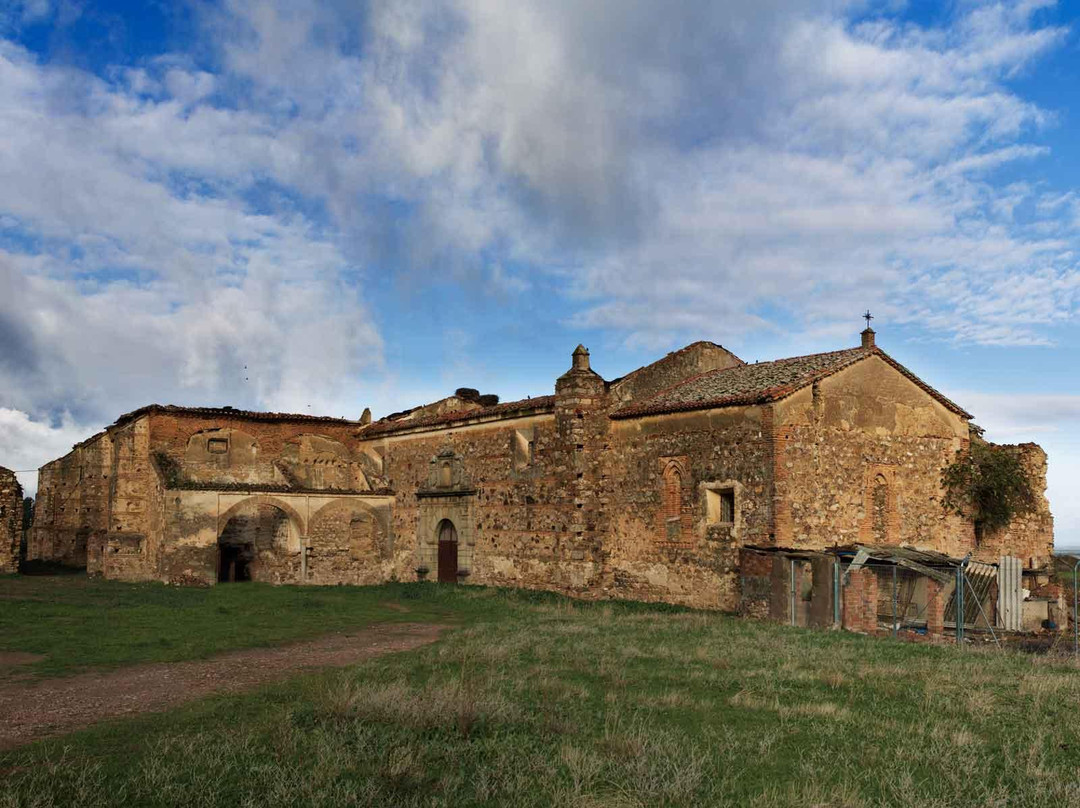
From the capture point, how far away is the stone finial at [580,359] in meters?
22.9

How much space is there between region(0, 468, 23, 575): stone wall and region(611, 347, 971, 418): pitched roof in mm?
18829

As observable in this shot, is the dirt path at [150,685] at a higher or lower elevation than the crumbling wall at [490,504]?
lower

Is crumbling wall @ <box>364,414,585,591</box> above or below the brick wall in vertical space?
above

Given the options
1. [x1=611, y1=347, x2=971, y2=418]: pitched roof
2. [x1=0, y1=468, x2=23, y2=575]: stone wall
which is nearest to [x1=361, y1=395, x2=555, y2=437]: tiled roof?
[x1=611, y1=347, x2=971, y2=418]: pitched roof

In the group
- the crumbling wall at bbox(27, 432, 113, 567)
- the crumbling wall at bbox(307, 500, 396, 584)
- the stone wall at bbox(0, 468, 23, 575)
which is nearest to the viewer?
the stone wall at bbox(0, 468, 23, 575)

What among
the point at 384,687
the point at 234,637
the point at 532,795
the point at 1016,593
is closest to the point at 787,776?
the point at 532,795

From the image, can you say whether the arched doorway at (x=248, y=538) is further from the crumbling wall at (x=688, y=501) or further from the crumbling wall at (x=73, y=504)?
the crumbling wall at (x=688, y=501)

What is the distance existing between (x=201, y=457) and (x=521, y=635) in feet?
50.6

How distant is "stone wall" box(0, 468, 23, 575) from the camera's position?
26.3m

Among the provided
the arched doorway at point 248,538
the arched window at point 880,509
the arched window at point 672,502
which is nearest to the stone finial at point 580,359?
the arched window at point 672,502

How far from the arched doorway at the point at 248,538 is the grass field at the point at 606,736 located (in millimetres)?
16287

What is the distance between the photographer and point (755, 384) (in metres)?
20.3

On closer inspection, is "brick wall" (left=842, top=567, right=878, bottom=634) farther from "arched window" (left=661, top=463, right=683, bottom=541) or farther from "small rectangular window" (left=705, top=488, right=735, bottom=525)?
"arched window" (left=661, top=463, right=683, bottom=541)

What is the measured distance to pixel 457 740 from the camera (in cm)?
789
